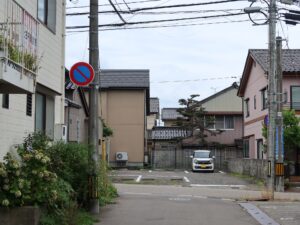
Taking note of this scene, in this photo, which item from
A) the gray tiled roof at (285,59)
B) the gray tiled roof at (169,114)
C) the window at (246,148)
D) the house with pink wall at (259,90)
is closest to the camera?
the house with pink wall at (259,90)

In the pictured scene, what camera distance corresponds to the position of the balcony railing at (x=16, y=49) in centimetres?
833

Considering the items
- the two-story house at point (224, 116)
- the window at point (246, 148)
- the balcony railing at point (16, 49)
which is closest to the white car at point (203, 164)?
the window at point (246, 148)

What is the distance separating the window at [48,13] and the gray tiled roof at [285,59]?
62.0 ft

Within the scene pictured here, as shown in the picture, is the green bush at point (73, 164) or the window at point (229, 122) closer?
the green bush at point (73, 164)

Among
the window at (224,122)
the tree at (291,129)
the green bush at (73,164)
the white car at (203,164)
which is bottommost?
the white car at (203,164)

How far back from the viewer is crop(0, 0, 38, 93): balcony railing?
27.3ft

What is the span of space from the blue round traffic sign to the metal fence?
110 feet

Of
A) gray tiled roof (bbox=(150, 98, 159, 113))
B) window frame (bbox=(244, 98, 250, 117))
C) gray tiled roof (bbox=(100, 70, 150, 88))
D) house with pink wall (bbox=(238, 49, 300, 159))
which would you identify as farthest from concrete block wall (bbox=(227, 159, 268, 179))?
gray tiled roof (bbox=(150, 98, 159, 113))

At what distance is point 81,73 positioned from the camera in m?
12.5

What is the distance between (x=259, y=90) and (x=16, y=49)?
27.5 meters

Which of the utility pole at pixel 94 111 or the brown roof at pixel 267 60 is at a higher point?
the brown roof at pixel 267 60

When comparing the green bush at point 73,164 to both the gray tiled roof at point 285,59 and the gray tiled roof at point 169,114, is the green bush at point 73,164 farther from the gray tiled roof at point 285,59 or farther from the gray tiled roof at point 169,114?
the gray tiled roof at point 169,114

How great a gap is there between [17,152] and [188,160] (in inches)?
1400

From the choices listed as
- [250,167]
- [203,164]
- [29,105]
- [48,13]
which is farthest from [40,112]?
[203,164]
